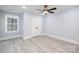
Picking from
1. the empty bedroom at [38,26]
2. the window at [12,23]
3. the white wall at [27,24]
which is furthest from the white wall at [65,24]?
the window at [12,23]

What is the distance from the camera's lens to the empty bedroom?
3460mm

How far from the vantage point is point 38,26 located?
5.81 meters

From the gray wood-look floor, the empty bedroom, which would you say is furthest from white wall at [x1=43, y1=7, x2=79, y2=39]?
the gray wood-look floor

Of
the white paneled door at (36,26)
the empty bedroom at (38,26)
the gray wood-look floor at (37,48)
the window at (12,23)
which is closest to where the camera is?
the gray wood-look floor at (37,48)

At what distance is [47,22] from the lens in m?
5.86

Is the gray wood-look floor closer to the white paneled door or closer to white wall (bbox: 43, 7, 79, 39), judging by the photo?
white wall (bbox: 43, 7, 79, 39)

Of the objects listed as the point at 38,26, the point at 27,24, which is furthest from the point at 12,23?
the point at 38,26

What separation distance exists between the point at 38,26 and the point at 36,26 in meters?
0.29

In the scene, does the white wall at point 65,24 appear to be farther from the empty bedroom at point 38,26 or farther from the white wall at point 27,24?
the white wall at point 27,24

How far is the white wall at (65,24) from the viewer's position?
356 cm

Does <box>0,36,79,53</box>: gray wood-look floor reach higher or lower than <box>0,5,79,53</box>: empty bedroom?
lower

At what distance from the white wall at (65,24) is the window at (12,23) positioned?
2.55m
